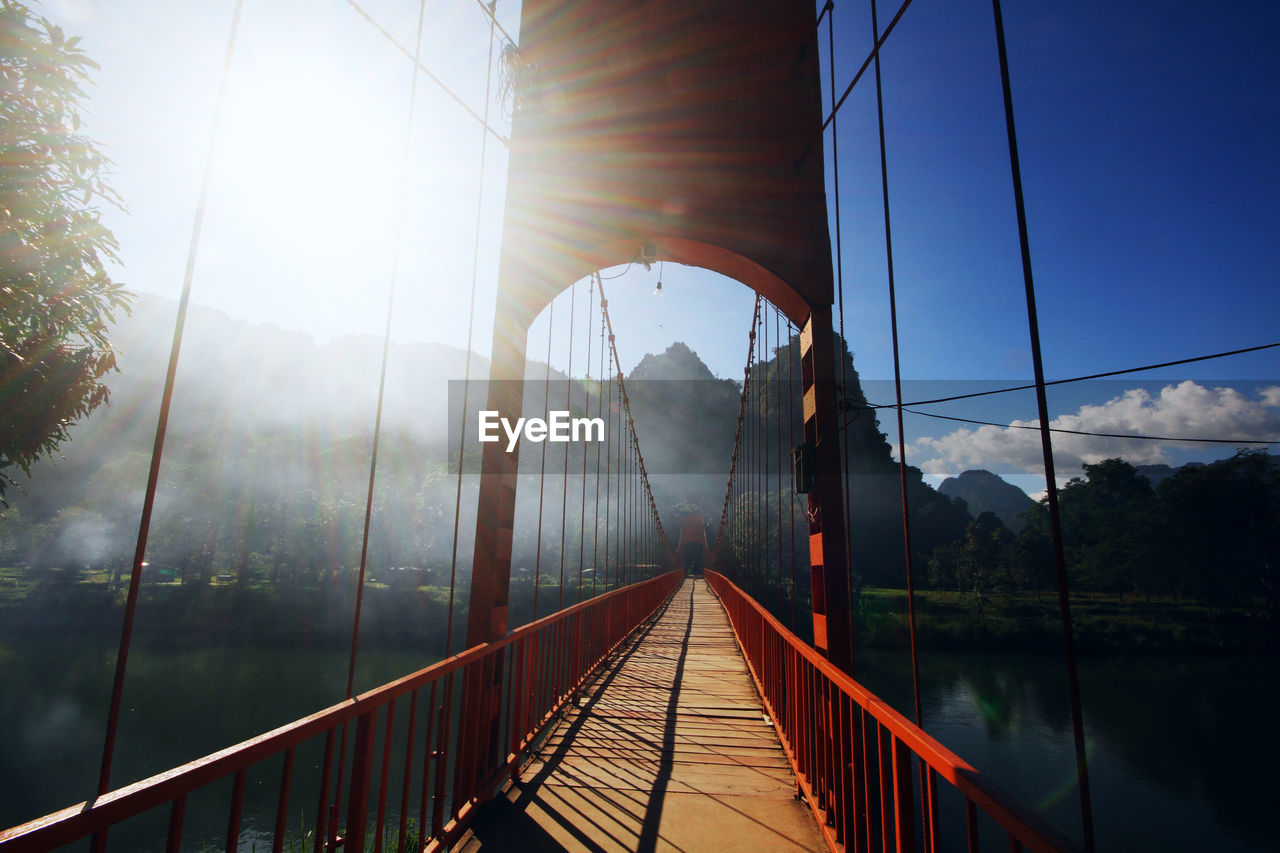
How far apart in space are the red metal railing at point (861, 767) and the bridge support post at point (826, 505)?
0.26m

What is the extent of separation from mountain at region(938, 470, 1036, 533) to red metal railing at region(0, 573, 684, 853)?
5995 inches

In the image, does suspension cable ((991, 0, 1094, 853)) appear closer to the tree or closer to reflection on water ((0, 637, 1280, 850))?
the tree

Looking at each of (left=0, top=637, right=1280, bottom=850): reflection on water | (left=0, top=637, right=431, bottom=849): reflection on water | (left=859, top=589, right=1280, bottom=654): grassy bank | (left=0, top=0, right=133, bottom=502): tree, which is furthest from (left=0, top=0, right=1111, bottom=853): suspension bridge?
(left=859, top=589, right=1280, bottom=654): grassy bank

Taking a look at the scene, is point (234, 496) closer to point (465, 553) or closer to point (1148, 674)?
point (465, 553)

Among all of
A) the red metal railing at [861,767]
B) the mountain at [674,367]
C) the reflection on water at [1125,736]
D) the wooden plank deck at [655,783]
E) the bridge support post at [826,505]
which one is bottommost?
the reflection on water at [1125,736]

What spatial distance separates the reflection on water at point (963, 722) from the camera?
1697 cm

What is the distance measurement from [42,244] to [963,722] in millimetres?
30440

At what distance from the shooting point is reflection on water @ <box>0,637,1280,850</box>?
1697 cm

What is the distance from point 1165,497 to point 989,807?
65.3m

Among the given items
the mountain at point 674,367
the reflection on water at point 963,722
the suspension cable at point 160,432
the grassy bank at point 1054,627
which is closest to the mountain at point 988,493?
the mountain at point 674,367

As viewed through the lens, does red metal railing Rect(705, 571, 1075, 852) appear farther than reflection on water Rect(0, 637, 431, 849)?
No

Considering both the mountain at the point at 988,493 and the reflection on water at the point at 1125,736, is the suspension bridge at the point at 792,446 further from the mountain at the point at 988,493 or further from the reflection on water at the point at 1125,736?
the mountain at the point at 988,493

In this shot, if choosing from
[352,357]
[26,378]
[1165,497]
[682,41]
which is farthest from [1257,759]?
[352,357]

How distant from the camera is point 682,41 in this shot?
4.56 meters
